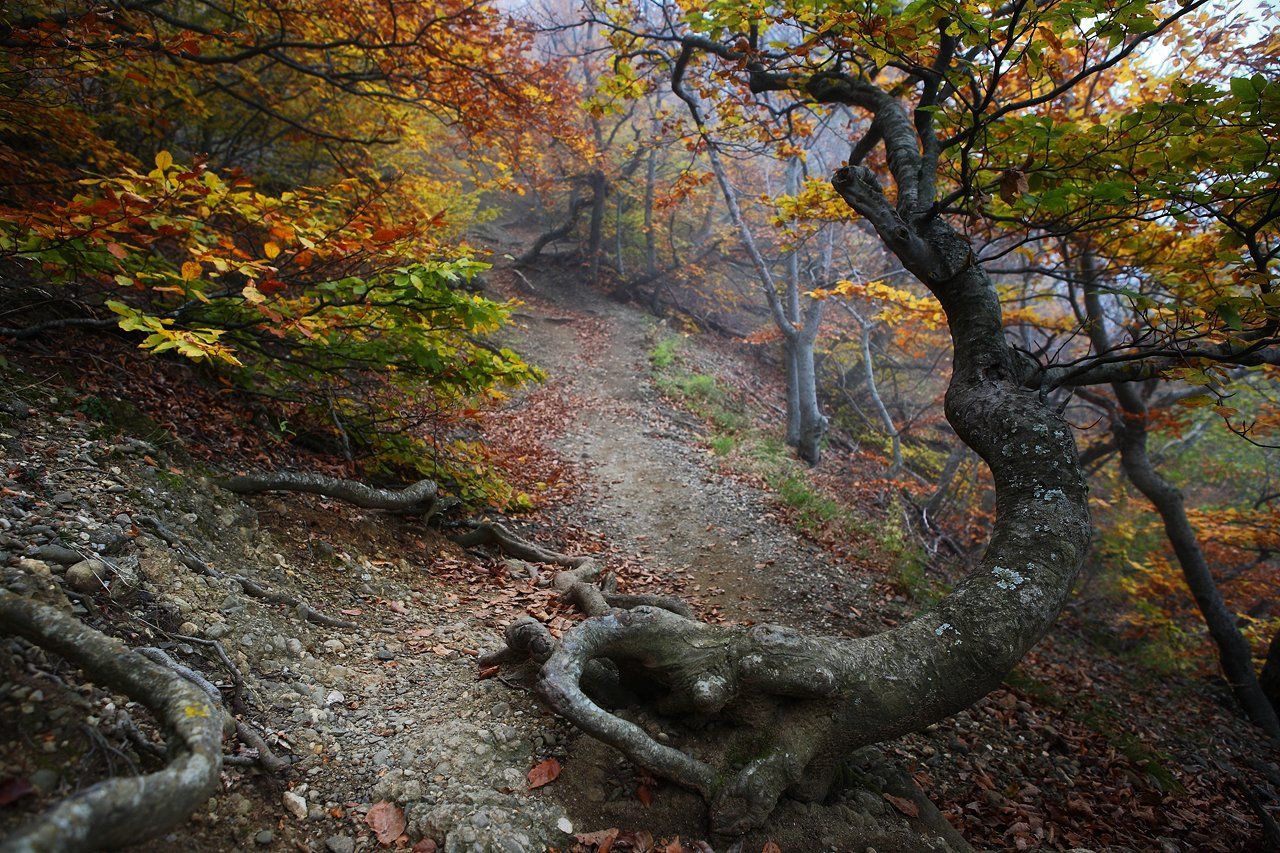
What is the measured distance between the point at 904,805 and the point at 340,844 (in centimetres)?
288

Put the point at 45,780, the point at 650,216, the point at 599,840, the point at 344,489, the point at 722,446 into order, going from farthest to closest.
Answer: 1. the point at 650,216
2. the point at 722,446
3. the point at 344,489
4. the point at 599,840
5. the point at 45,780

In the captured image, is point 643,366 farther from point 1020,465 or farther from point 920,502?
point 1020,465

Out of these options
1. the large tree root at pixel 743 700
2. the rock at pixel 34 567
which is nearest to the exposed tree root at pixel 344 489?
the rock at pixel 34 567

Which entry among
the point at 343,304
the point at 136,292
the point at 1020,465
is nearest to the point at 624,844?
the point at 1020,465

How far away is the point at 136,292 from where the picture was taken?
4.94 m

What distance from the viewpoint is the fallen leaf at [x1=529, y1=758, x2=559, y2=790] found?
103 inches

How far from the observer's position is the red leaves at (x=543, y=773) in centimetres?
263

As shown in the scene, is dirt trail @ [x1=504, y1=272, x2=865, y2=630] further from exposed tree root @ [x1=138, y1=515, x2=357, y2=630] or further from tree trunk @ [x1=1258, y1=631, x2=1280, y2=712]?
tree trunk @ [x1=1258, y1=631, x2=1280, y2=712]

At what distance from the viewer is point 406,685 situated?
317 cm

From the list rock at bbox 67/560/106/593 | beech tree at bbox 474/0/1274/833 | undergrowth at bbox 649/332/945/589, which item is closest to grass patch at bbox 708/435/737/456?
undergrowth at bbox 649/332/945/589

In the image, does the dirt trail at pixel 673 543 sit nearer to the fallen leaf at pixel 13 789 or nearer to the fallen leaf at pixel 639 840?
the fallen leaf at pixel 639 840

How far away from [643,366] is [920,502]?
7694 mm

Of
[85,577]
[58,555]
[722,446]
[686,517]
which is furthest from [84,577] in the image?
[722,446]

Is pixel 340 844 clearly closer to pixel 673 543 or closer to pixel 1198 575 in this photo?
pixel 673 543
